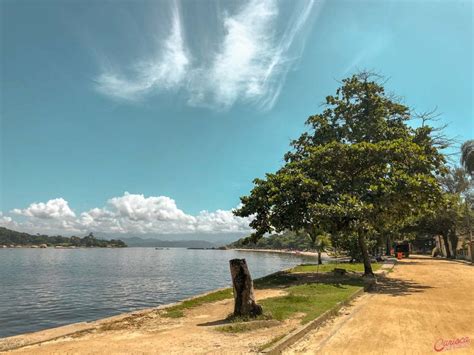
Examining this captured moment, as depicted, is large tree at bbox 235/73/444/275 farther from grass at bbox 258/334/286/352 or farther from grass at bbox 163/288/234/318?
grass at bbox 258/334/286/352

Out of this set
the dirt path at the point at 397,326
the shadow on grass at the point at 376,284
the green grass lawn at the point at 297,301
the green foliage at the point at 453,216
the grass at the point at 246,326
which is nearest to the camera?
the dirt path at the point at 397,326

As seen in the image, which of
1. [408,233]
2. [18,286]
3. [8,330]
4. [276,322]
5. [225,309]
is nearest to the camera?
[276,322]

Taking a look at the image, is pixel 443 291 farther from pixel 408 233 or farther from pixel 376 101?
pixel 408 233

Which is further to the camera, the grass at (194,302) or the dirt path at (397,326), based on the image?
the grass at (194,302)

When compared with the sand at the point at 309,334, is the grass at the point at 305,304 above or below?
above

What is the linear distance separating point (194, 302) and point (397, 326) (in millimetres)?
8252

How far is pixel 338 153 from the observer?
69.2 feet

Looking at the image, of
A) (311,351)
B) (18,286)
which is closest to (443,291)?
(311,351)

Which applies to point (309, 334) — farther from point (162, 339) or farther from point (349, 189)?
point (349, 189)

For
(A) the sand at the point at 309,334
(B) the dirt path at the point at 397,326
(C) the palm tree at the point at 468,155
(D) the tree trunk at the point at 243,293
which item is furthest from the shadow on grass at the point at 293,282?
(C) the palm tree at the point at 468,155

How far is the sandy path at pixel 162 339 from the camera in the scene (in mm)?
8023

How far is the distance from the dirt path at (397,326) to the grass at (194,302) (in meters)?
5.42

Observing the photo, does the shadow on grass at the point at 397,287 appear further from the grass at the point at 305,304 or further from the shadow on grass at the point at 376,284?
the grass at the point at 305,304

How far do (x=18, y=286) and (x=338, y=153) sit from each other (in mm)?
29327
